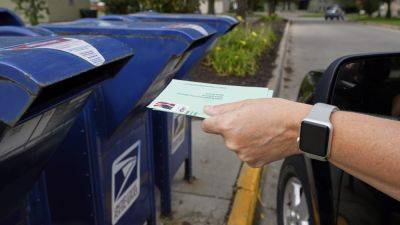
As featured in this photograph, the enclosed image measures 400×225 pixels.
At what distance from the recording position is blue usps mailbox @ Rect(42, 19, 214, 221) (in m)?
2.27

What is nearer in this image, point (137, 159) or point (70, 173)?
point (70, 173)

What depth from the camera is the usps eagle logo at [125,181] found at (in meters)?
2.53

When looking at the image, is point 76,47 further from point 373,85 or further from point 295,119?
point 373,85

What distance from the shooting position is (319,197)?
2492mm

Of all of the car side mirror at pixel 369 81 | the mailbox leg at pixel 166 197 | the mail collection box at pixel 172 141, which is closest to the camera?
the car side mirror at pixel 369 81

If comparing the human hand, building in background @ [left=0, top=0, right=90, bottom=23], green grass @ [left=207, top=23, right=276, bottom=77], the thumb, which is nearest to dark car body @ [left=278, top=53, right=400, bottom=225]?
the human hand

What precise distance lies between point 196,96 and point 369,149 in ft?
2.12

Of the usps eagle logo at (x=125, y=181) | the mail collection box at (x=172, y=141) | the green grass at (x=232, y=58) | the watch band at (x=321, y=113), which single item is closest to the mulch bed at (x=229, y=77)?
the green grass at (x=232, y=58)

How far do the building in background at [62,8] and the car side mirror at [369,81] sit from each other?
2288cm

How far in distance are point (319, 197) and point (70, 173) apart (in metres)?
1.33

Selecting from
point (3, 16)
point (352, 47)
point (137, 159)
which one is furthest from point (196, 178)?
point (352, 47)

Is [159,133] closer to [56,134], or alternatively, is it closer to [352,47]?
[56,134]

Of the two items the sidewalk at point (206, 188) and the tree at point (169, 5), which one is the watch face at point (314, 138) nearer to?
the sidewalk at point (206, 188)

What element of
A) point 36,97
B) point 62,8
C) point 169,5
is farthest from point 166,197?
point 62,8
